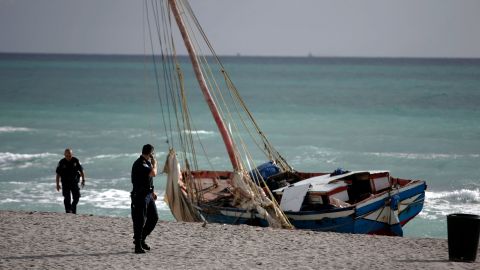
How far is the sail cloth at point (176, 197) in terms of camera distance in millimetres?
17922

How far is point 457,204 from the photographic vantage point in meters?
24.1

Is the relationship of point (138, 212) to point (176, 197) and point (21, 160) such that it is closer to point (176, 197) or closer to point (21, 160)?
point (176, 197)

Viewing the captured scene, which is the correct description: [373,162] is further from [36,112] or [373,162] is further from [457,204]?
[36,112]

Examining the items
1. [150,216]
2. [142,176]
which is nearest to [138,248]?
[150,216]

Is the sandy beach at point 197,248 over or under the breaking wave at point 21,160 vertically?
under

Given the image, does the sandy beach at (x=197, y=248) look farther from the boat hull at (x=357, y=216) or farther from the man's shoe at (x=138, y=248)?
the boat hull at (x=357, y=216)

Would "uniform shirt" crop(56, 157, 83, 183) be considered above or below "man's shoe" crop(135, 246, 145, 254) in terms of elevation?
above

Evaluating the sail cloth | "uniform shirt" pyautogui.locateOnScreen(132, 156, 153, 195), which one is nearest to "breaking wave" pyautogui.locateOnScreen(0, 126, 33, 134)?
the sail cloth

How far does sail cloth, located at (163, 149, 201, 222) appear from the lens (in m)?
17.9

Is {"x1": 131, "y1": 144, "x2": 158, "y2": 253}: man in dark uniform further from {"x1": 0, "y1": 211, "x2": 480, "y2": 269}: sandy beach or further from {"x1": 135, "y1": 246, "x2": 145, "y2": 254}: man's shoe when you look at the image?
{"x1": 0, "y1": 211, "x2": 480, "y2": 269}: sandy beach

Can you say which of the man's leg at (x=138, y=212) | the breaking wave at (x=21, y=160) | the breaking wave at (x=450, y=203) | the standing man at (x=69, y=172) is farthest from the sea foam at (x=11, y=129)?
the man's leg at (x=138, y=212)

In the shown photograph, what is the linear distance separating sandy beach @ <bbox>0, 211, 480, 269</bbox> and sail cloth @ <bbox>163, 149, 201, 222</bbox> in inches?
98.6

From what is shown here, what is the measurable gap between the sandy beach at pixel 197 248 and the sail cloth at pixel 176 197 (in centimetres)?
251

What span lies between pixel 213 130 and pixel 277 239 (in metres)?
32.0
